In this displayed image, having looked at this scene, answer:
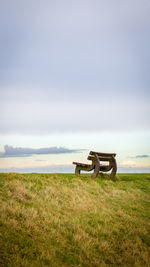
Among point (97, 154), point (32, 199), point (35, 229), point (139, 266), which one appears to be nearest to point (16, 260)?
point (35, 229)

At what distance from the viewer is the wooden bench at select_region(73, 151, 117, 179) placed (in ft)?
47.0

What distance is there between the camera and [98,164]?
14.2m

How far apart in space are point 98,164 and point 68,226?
750 cm

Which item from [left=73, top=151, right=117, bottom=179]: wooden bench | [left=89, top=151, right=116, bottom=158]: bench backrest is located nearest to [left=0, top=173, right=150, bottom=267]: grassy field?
[left=73, top=151, right=117, bottom=179]: wooden bench

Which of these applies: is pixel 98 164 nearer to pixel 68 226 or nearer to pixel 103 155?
pixel 103 155

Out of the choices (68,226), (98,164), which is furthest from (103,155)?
(68,226)

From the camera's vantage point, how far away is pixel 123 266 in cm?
559

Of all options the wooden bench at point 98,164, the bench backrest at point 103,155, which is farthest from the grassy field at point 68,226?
the bench backrest at point 103,155

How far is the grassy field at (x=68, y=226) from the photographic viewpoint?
5373 millimetres

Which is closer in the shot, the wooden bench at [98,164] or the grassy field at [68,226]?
the grassy field at [68,226]

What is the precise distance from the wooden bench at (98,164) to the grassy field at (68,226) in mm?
2945

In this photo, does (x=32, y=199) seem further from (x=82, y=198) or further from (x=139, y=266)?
(x=139, y=266)

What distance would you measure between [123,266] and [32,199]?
419 centimetres

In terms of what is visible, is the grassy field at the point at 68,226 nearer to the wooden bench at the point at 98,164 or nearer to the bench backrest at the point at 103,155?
the wooden bench at the point at 98,164
